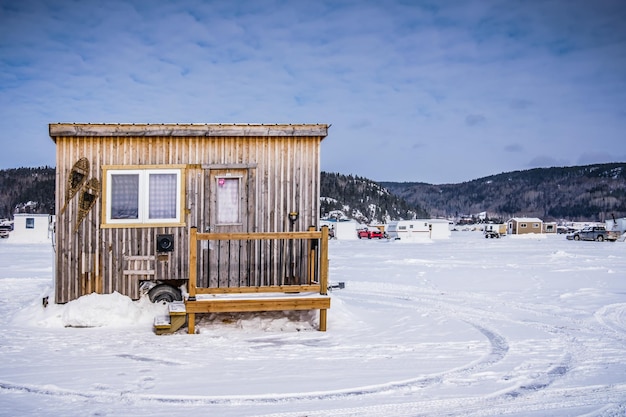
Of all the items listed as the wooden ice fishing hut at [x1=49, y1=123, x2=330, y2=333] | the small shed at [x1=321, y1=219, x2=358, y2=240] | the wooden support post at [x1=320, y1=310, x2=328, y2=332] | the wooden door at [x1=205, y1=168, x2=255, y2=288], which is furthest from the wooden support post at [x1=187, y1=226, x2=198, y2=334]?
the small shed at [x1=321, y1=219, x2=358, y2=240]

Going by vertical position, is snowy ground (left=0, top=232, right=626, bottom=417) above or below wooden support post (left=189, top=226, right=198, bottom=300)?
below

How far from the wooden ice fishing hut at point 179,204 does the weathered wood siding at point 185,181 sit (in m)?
0.02

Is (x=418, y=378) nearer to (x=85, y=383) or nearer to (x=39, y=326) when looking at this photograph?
(x=85, y=383)

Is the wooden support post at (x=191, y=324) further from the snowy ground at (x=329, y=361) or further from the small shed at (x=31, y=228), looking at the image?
the small shed at (x=31, y=228)

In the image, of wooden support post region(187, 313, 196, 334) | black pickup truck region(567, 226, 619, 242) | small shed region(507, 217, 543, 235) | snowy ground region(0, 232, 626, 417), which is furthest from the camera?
small shed region(507, 217, 543, 235)

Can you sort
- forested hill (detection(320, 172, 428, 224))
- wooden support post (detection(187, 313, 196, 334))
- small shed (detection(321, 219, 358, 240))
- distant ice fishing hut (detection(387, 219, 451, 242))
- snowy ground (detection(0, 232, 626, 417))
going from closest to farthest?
1. snowy ground (detection(0, 232, 626, 417))
2. wooden support post (detection(187, 313, 196, 334))
3. distant ice fishing hut (detection(387, 219, 451, 242))
4. small shed (detection(321, 219, 358, 240))
5. forested hill (detection(320, 172, 428, 224))

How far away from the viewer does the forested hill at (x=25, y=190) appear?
452ft

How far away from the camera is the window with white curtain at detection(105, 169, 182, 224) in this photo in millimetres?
10023

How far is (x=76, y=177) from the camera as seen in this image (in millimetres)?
9930

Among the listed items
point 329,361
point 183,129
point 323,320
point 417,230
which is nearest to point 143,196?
point 183,129

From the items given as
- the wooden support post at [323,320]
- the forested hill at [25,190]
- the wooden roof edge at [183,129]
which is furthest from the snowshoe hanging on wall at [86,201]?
the forested hill at [25,190]

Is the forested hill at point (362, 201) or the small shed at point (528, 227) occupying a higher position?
the forested hill at point (362, 201)

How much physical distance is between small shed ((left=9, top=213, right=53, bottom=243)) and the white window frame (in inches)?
1475

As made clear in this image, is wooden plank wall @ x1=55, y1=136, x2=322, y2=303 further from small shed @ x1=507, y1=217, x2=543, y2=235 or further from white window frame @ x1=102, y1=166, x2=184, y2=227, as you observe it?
small shed @ x1=507, y1=217, x2=543, y2=235
